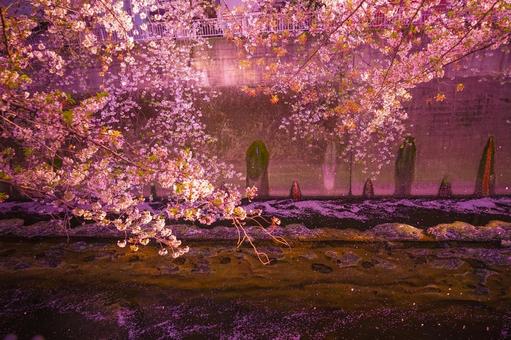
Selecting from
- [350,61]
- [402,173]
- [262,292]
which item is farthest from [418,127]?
[262,292]

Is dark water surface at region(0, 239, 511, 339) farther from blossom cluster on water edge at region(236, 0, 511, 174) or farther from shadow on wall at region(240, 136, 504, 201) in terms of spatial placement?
blossom cluster on water edge at region(236, 0, 511, 174)

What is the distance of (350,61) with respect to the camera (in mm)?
12484

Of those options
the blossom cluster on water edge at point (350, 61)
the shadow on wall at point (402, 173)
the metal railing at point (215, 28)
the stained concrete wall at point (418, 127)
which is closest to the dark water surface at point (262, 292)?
the shadow on wall at point (402, 173)

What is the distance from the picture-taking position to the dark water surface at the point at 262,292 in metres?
7.29

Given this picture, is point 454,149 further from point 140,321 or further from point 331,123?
point 140,321

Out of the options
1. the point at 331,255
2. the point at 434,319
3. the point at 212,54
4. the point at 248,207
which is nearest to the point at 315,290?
the point at 331,255

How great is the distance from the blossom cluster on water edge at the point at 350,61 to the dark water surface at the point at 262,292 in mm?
4692

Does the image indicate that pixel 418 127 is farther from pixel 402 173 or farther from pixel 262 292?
pixel 262 292

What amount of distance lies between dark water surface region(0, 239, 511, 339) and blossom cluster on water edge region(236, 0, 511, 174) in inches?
185

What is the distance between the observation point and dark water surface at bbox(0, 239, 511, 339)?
729 cm

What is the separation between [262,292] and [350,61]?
8.94 meters

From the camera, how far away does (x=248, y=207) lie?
13156 millimetres

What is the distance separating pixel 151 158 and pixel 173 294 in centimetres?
456

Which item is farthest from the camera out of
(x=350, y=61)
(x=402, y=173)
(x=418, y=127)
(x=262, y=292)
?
(x=402, y=173)
